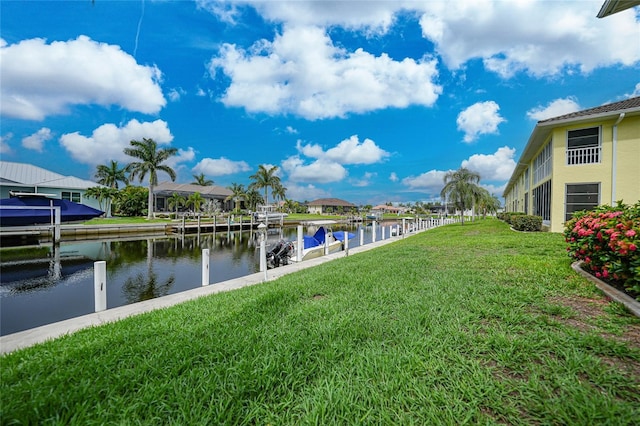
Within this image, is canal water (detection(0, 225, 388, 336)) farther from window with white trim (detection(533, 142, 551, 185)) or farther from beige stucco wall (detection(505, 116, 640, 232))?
window with white trim (detection(533, 142, 551, 185))

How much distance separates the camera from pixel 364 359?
2.69 metres

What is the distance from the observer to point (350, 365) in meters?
2.61

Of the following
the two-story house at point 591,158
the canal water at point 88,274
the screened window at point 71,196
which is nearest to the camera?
the canal water at point 88,274

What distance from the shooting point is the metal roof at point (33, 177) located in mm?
31250

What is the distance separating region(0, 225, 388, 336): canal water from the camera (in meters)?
8.43

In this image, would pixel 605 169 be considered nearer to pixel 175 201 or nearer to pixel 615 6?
pixel 615 6

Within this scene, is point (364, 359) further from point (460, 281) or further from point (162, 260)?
point (162, 260)

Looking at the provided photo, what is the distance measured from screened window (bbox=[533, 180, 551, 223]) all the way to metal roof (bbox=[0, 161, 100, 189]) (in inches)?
1779

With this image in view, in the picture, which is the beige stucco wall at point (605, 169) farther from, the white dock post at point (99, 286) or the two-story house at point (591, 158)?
the white dock post at point (99, 286)

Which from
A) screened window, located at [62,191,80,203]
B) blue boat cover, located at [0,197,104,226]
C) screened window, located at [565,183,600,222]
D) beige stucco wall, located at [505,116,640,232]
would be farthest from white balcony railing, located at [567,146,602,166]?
screened window, located at [62,191,80,203]

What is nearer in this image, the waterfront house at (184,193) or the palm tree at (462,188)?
the palm tree at (462,188)

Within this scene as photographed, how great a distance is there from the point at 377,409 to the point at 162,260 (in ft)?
55.8

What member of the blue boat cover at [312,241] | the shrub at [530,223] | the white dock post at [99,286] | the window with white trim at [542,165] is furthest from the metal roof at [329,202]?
the white dock post at [99,286]

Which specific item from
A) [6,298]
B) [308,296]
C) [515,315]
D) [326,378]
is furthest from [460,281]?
[6,298]
